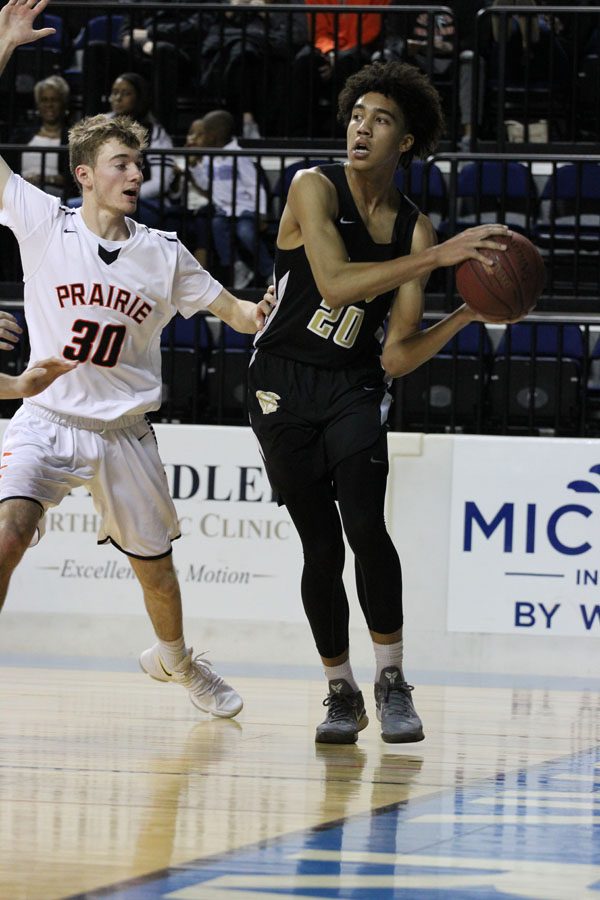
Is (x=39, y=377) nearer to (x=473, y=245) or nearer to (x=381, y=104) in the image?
(x=473, y=245)

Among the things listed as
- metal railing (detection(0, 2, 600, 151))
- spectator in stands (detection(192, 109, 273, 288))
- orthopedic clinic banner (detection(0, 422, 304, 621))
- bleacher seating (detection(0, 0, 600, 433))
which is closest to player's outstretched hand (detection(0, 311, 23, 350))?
orthopedic clinic banner (detection(0, 422, 304, 621))

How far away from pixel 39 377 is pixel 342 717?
1499 mm

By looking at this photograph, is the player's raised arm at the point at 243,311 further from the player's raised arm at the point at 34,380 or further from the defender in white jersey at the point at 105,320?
the player's raised arm at the point at 34,380

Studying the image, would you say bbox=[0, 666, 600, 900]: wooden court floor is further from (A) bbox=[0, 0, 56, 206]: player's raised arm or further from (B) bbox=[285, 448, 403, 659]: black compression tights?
(A) bbox=[0, 0, 56, 206]: player's raised arm

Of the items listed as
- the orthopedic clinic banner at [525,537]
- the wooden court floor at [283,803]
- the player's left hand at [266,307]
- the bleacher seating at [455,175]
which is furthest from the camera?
the bleacher seating at [455,175]

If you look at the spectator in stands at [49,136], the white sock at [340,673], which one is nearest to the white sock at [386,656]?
the white sock at [340,673]

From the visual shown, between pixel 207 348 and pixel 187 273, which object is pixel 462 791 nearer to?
pixel 187 273

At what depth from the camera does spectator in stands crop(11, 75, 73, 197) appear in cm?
985

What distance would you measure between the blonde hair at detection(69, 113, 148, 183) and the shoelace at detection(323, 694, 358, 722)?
195cm

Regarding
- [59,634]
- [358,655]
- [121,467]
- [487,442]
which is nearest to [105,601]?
[59,634]

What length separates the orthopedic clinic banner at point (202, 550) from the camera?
795cm

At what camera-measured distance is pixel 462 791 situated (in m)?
4.21

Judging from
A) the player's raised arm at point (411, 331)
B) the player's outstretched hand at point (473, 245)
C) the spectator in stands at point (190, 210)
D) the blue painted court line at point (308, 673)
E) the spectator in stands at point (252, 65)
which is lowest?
the blue painted court line at point (308, 673)

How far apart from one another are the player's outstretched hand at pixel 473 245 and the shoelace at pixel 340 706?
56.8 inches
